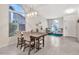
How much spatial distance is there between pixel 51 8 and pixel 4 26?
1.13 meters

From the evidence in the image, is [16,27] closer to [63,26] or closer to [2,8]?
[2,8]

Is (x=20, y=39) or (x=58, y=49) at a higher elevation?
(x=20, y=39)

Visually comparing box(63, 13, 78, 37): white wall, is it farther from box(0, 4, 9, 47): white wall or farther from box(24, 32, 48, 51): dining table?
box(0, 4, 9, 47): white wall

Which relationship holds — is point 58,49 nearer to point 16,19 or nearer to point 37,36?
point 37,36

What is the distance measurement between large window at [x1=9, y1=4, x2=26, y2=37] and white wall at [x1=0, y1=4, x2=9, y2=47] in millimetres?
92

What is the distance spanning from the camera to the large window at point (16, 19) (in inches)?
81.2

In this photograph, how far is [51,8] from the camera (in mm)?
2072

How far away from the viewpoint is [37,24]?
2133mm

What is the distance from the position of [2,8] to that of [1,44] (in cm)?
81

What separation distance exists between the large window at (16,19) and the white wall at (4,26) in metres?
0.09

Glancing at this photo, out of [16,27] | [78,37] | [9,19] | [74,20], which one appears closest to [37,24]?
[16,27]

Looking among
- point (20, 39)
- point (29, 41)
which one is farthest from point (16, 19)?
point (29, 41)

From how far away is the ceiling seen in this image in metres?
2.06
